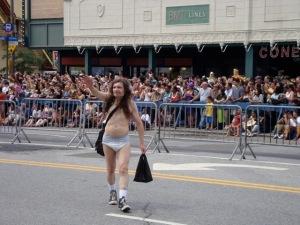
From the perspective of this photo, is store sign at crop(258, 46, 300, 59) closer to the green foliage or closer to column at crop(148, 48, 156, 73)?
column at crop(148, 48, 156, 73)

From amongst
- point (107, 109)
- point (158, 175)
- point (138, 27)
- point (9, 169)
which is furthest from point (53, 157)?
point (138, 27)

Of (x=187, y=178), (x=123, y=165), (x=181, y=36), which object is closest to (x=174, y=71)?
(x=181, y=36)

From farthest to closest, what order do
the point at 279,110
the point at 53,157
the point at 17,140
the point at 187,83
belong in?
1. the point at 187,83
2. the point at 17,140
3. the point at 279,110
4. the point at 53,157

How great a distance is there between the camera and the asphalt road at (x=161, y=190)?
7801 mm

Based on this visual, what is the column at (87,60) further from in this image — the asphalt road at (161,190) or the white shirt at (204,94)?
the asphalt road at (161,190)

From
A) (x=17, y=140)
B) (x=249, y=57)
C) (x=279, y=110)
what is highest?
(x=249, y=57)

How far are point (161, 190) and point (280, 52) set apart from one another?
740 inches

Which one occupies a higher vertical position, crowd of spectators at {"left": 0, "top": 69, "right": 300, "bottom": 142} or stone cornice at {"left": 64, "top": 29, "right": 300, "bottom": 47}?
stone cornice at {"left": 64, "top": 29, "right": 300, "bottom": 47}

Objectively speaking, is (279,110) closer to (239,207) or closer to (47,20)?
(239,207)

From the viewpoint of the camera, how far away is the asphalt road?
7.80 m

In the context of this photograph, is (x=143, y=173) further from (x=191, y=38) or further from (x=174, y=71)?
(x=174, y=71)

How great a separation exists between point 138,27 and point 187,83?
831cm

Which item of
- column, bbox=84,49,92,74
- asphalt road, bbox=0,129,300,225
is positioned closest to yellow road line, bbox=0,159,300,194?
asphalt road, bbox=0,129,300,225

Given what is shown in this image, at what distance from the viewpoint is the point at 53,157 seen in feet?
44.2
